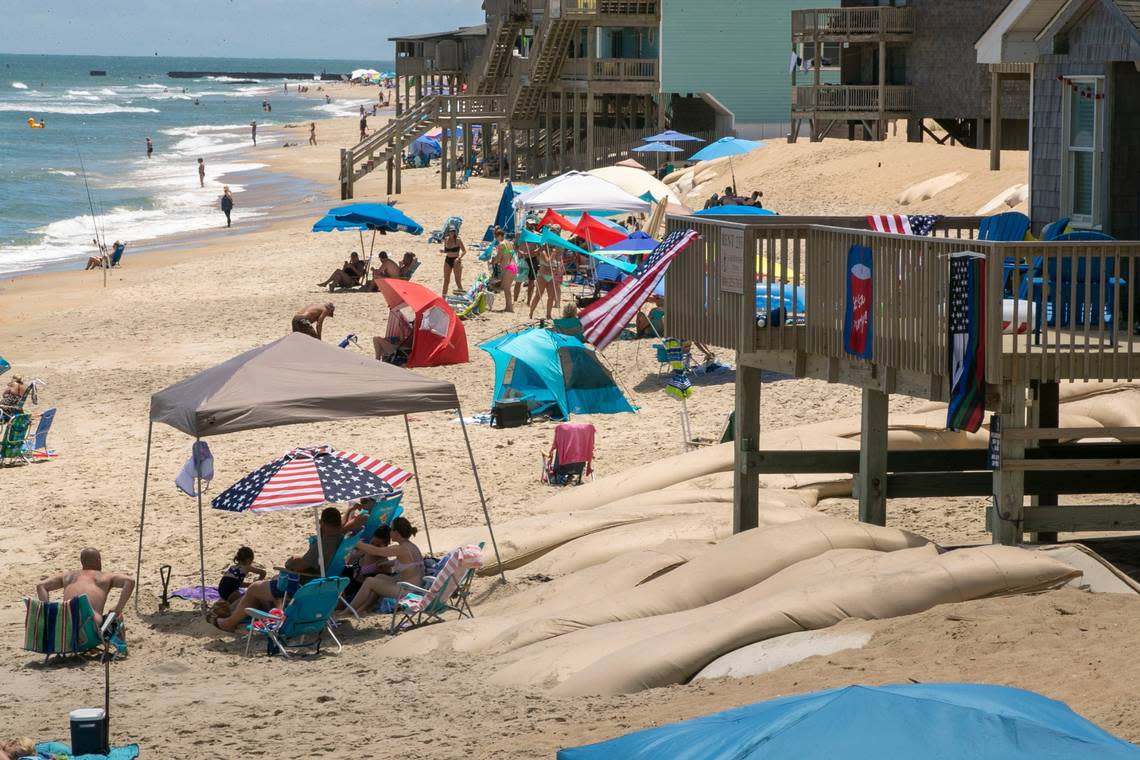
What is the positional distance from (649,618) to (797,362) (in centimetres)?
245

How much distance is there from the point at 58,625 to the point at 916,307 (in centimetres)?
561

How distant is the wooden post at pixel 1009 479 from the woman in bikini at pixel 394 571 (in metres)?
4.00

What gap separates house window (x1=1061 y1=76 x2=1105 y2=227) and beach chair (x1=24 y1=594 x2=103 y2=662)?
7673mm

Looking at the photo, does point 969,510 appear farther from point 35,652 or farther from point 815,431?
point 35,652

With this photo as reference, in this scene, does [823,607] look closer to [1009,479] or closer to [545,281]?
[1009,479]

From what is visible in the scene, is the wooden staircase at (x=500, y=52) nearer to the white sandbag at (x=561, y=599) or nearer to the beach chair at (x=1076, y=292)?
the white sandbag at (x=561, y=599)

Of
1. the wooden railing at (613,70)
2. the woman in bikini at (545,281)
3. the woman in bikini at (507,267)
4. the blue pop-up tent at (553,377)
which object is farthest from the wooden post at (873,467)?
the wooden railing at (613,70)

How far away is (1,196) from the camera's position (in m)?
49.9

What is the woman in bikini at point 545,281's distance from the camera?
2219 centimetres

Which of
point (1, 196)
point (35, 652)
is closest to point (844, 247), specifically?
point (35, 652)

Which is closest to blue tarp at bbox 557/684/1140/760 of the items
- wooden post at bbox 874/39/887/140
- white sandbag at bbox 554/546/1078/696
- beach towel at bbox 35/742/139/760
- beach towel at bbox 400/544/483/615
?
white sandbag at bbox 554/546/1078/696

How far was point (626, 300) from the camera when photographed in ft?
40.0

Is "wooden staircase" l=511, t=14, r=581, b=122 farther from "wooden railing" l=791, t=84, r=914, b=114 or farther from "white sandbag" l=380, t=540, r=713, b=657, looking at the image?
"white sandbag" l=380, t=540, r=713, b=657

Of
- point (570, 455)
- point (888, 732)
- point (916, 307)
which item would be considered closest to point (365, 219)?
point (570, 455)
